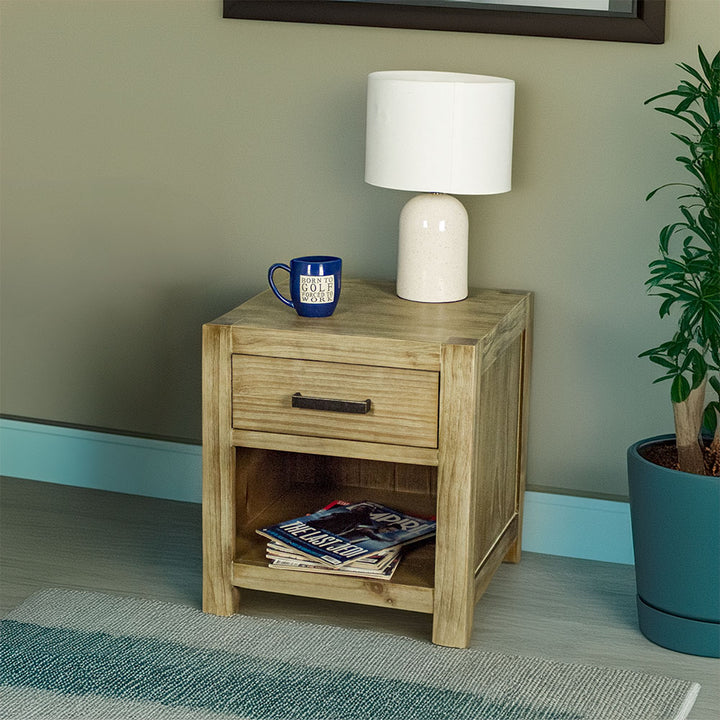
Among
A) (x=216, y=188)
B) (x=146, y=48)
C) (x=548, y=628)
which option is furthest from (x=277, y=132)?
(x=548, y=628)

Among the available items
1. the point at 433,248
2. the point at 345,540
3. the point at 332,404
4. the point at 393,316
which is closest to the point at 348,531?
the point at 345,540

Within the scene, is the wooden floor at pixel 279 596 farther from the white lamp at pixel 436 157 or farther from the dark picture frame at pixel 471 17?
the dark picture frame at pixel 471 17

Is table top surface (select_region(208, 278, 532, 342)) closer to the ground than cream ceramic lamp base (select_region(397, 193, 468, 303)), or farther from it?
closer to the ground

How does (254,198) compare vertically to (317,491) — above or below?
above

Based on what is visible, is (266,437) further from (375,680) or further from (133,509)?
(133,509)

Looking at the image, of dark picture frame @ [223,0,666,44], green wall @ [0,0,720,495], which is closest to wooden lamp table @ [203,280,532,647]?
green wall @ [0,0,720,495]

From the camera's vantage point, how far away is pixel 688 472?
194 cm

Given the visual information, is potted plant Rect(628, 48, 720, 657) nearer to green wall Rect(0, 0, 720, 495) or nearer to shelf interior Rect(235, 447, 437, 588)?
green wall Rect(0, 0, 720, 495)

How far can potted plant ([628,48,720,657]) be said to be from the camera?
1.87 metres

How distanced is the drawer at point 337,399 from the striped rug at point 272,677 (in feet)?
1.20

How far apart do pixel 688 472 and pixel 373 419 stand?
54 centimetres

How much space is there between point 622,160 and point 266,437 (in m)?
0.87

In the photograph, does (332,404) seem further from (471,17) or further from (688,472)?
(471,17)

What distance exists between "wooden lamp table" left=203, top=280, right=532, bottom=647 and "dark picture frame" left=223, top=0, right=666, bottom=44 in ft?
1.72
